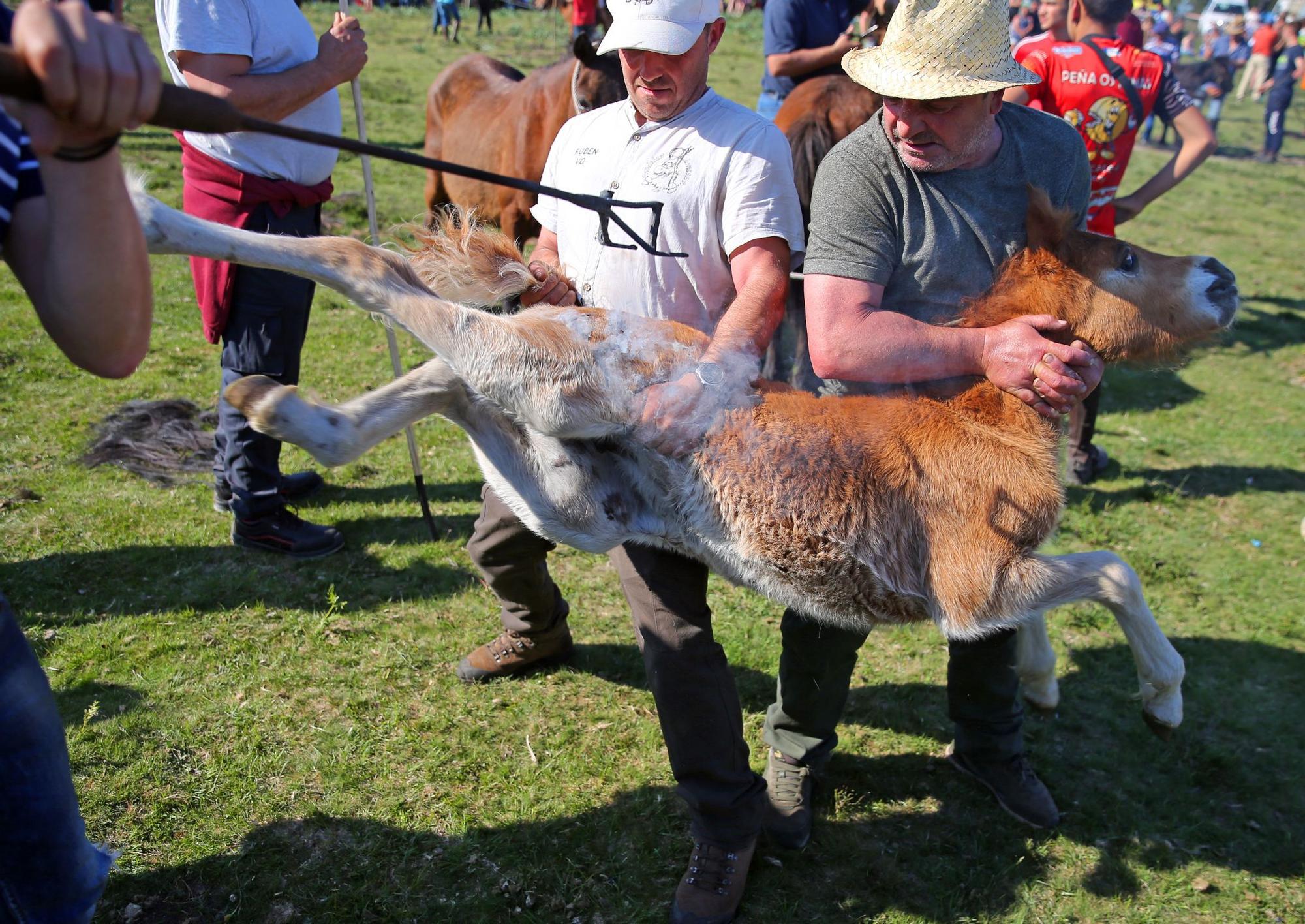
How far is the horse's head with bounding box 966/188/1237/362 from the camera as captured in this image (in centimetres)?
242

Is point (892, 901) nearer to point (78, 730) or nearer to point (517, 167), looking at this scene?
point (78, 730)

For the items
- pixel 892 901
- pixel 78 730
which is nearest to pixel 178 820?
pixel 78 730

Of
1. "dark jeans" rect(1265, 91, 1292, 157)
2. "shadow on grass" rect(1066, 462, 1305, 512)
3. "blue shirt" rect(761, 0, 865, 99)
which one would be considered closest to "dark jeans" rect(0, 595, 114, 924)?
"shadow on grass" rect(1066, 462, 1305, 512)

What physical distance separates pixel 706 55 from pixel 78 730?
2.95m

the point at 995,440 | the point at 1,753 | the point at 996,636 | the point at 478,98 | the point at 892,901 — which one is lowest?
the point at 892,901

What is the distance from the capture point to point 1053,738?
3379 mm

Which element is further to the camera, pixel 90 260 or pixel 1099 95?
pixel 1099 95

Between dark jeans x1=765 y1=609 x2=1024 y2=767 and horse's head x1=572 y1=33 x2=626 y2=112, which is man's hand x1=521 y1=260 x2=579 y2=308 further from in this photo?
horse's head x1=572 y1=33 x2=626 y2=112

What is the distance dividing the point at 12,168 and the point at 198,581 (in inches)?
108

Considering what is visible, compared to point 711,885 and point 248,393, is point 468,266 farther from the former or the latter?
point 711,885

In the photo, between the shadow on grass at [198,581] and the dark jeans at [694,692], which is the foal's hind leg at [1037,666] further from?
the shadow on grass at [198,581]

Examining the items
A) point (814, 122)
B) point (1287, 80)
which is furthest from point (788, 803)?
point (1287, 80)

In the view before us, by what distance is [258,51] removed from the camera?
11.0 feet

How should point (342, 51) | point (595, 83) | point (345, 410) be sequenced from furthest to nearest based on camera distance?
point (595, 83) < point (342, 51) < point (345, 410)
